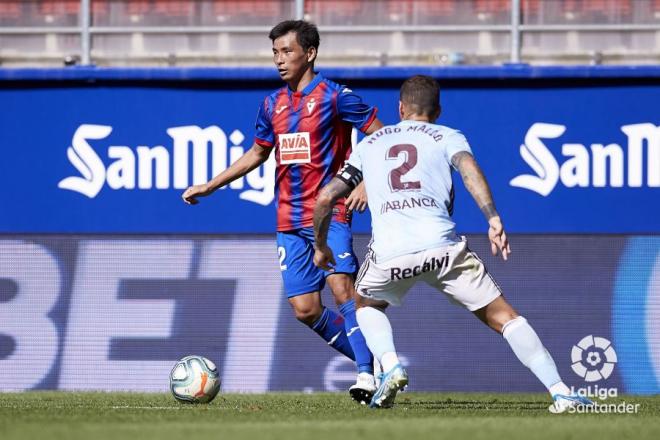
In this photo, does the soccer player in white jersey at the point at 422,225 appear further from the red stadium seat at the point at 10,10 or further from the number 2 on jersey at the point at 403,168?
the red stadium seat at the point at 10,10

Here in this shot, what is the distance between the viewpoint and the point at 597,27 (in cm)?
1048

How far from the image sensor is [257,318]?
1009cm

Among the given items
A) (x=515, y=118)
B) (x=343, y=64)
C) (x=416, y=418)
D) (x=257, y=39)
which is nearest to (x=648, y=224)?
(x=515, y=118)

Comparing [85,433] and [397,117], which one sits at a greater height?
[397,117]

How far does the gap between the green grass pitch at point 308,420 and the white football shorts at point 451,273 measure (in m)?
0.62

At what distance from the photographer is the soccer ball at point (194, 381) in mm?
7617

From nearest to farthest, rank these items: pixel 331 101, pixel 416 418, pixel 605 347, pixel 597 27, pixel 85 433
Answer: pixel 85 433, pixel 416 418, pixel 331 101, pixel 605 347, pixel 597 27

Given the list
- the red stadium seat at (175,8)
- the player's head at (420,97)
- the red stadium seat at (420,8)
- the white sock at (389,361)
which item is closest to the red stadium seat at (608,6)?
the red stadium seat at (420,8)

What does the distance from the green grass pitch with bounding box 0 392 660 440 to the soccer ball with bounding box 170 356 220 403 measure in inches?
4.1

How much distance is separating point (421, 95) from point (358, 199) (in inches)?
29.1

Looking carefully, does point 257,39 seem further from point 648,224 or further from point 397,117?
point 648,224

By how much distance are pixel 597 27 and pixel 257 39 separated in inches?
113

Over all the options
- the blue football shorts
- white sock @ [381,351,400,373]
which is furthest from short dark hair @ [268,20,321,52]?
white sock @ [381,351,400,373]

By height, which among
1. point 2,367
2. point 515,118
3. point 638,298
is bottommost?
point 2,367
